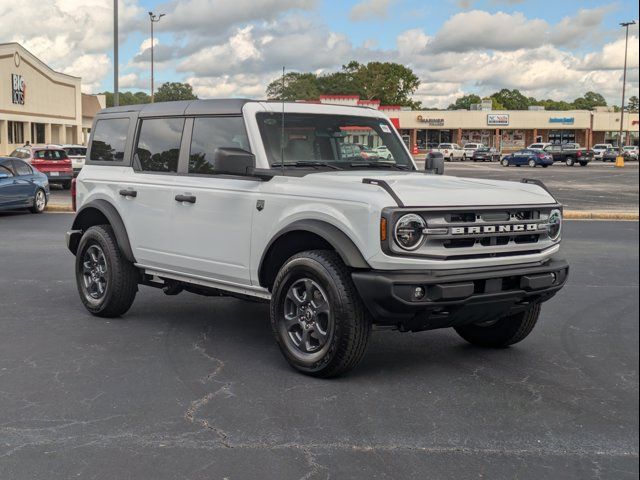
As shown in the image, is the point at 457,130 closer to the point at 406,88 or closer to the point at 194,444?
the point at 406,88

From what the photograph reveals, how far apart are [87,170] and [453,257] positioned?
442cm

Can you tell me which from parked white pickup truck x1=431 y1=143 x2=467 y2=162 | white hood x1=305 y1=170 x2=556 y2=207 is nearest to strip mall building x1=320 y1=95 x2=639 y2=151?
parked white pickup truck x1=431 y1=143 x2=467 y2=162

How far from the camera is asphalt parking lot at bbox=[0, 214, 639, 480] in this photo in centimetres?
389

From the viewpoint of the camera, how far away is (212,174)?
6.36m

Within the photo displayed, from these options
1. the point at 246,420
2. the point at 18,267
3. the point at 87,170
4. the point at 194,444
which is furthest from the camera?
the point at 18,267

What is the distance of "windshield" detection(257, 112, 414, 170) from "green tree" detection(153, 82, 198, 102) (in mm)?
1264

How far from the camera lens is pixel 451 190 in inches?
201

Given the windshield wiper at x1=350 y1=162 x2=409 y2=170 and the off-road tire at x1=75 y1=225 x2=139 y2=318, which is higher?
the windshield wiper at x1=350 y1=162 x2=409 y2=170

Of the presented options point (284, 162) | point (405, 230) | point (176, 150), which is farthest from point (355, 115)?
point (405, 230)

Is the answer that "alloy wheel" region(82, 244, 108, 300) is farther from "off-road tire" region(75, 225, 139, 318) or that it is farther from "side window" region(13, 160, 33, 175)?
"side window" region(13, 160, 33, 175)

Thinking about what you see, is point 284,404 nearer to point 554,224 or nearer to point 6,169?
point 554,224

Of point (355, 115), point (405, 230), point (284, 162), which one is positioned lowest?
point (405, 230)

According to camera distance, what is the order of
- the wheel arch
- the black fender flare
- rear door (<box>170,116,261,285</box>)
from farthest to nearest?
the black fender flare, rear door (<box>170,116,261,285</box>), the wheel arch

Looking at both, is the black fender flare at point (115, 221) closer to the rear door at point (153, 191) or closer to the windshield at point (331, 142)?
the rear door at point (153, 191)
